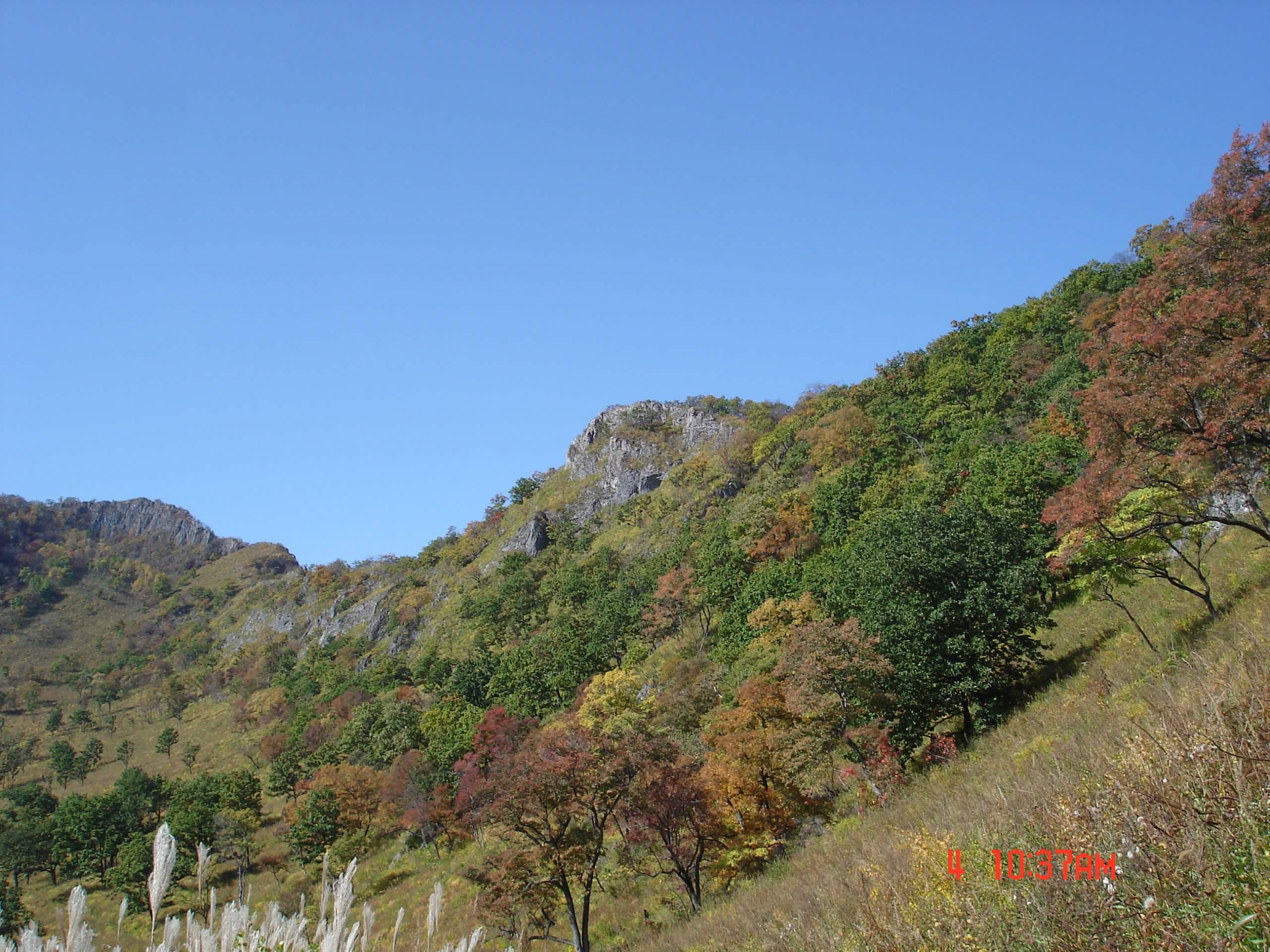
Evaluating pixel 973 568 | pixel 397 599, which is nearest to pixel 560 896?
pixel 973 568

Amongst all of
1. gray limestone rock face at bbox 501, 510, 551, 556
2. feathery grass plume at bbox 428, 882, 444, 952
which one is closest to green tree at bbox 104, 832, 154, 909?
feathery grass plume at bbox 428, 882, 444, 952

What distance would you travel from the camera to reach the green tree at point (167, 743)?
87062 mm

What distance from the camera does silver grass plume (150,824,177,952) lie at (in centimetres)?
409

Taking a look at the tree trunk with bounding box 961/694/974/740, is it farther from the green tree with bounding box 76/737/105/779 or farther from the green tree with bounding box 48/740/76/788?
the green tree with bounding box 48/740/76/788

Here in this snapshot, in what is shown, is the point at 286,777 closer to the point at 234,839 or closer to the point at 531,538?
the point at 234,839

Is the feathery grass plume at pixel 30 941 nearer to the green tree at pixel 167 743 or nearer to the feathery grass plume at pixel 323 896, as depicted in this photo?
the feathery grass plume at pixel 323 896

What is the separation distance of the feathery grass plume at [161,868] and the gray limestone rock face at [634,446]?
3822 inches

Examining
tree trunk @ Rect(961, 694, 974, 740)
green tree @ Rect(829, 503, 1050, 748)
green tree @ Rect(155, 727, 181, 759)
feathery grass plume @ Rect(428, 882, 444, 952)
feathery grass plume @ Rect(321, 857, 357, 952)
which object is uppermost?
green tree @ Rect(155, 727, 181, 759)

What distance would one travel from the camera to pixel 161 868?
167 inches

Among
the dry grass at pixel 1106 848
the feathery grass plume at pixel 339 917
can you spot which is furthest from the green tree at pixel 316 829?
the feathery grass plume at pixel 339 917

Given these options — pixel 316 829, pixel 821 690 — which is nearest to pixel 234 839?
pixel 316 829
